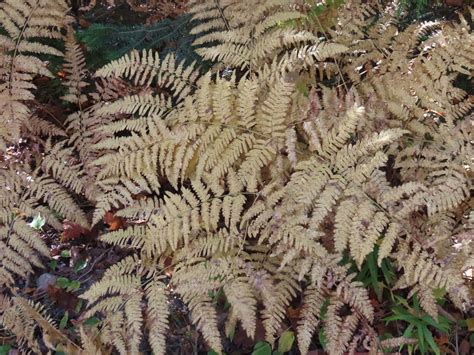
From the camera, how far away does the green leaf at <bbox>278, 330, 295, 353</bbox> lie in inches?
108

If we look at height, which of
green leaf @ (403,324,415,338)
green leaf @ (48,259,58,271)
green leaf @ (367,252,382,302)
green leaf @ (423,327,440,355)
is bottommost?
green leaf @ (423,327,440,355)

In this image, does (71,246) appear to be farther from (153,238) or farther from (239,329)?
(239,329)

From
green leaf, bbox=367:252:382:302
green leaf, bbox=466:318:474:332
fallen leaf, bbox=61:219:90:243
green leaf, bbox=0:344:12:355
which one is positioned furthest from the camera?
fallen leaf, bbox=61:219:90:243

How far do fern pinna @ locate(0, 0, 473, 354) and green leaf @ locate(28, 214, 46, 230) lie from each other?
18 cm

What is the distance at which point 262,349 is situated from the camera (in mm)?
2750

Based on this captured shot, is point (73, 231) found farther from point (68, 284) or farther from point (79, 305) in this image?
point (79, 305)

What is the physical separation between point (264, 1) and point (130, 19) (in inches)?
46.2

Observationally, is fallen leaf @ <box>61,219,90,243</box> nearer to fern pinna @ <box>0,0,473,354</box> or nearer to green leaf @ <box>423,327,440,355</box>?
fern pinna @ <box>0,0,473,354</box>

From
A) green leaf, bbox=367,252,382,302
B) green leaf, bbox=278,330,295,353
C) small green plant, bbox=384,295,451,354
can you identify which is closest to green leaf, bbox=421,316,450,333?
small green plant, bbox=384,295,451,354

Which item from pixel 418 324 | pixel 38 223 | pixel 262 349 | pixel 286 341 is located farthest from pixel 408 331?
pixel 38 223

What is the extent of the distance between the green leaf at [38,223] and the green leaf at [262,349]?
1.66 meters

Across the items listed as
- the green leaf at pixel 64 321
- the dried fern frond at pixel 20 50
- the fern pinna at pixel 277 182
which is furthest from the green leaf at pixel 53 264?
the dried fern frond at pixel 20 50

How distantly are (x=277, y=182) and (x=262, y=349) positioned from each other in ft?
2.99

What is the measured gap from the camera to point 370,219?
8.59 feet
